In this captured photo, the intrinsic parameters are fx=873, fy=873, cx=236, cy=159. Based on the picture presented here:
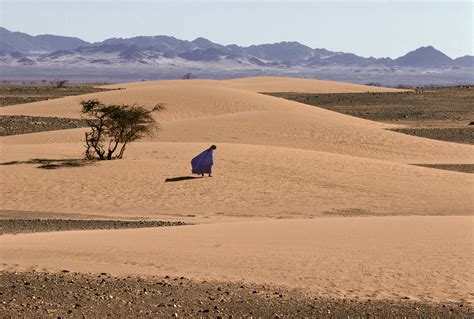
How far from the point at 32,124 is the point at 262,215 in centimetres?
2986

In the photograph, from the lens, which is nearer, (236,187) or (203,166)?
(236,187)

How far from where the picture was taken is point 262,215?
71.6 feet

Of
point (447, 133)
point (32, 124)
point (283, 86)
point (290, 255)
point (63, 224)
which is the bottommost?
point (283, 86)

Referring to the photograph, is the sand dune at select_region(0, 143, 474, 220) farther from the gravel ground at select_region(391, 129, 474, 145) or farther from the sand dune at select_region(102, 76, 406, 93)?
the sand dune at select_region(102, 76, 406, 93)

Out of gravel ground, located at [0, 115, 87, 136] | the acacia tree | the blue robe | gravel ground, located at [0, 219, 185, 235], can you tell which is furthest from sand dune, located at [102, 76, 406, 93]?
gravel ground, located at [0, 219, 185, 235]

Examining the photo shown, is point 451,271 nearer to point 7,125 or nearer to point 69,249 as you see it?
point 69,249

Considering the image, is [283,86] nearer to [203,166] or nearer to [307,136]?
[307,136]

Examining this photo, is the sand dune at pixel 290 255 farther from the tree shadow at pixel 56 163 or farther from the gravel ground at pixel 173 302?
the tree shadow at pixel 56 163

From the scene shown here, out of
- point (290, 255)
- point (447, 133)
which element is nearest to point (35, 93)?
point (447, 133)

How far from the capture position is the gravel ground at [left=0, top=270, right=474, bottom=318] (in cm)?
1077

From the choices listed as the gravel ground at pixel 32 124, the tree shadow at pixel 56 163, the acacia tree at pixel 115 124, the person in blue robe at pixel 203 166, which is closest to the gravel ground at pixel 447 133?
the gravel ground at pixel 32 124

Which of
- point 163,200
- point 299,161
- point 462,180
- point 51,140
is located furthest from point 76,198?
point 51,140

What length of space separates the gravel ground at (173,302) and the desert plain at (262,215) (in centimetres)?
5

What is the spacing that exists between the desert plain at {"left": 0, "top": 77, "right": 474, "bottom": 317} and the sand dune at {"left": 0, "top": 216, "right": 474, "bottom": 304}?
0.03 m
